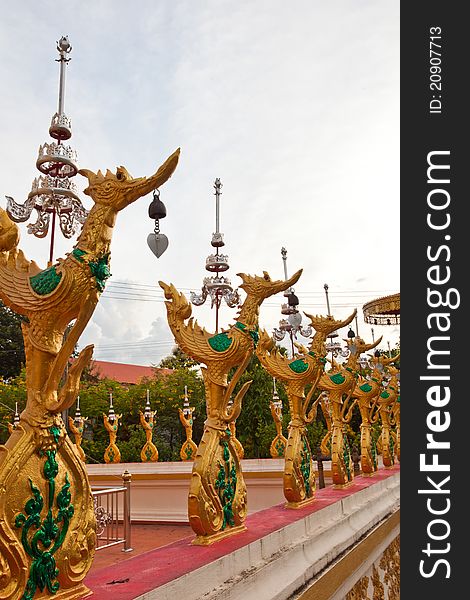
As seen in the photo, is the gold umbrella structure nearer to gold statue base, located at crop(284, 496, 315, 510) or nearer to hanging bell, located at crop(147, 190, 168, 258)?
gold statue base, located at crop(284, 496, 315, 510)

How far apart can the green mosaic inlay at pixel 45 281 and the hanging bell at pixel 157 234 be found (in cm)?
117

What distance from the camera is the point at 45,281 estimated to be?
1.99 m

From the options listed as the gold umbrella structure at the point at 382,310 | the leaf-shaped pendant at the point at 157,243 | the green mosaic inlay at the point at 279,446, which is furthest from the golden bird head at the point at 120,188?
the gold umbrella structure at the point at 382,310

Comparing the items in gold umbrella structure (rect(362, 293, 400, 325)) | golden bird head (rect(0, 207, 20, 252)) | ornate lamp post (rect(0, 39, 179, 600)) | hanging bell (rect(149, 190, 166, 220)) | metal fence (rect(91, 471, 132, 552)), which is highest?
gold umbrella structure (rect(362, 293, 400, 325))

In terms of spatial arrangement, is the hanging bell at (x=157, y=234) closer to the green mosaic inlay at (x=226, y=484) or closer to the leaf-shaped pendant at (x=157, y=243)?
the leaf-shaped pendant at (x=157, y=243)

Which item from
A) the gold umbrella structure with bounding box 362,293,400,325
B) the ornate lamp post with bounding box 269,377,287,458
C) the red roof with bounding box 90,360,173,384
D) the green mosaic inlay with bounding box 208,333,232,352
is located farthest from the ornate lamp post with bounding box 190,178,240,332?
the red roof with bounding box 90,360,173,384

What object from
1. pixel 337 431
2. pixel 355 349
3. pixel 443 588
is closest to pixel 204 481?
pixel 443 588

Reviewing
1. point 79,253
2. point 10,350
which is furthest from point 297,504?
point 10,350

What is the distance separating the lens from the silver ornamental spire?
3588 mm

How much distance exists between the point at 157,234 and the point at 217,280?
283cm

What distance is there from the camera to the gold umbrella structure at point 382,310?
54.7 feet

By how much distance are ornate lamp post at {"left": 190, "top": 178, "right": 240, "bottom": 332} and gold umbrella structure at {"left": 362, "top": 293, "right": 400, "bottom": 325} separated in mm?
11002

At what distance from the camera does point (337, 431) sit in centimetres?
562

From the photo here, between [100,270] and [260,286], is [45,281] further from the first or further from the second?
[260,286]
